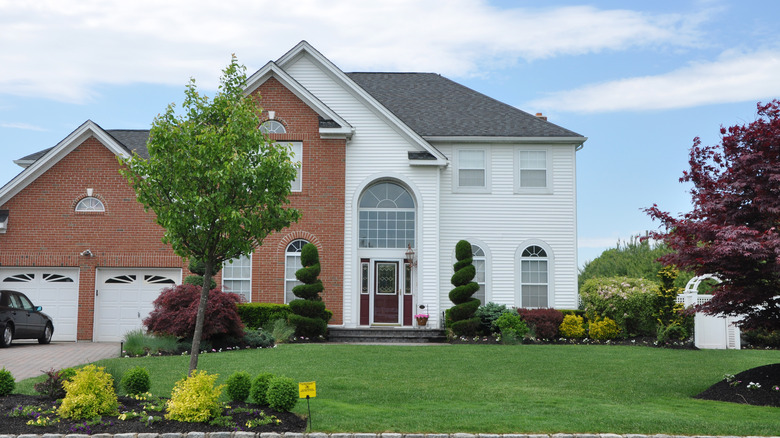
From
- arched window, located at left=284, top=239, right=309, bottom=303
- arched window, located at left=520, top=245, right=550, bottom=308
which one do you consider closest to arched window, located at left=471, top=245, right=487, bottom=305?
arched window, located at left=520, top=245, right=550, bottom=308

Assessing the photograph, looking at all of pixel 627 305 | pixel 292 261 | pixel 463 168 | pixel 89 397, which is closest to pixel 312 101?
pixel 292 261

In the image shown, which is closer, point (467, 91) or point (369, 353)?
point (369, 353)

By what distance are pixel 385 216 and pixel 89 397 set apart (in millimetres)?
14826

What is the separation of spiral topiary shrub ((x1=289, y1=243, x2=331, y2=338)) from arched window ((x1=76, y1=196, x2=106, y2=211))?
6.75m

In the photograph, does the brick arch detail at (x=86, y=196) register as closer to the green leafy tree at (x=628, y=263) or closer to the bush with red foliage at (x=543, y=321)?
the bush with red foliage at (x=543, y=321)

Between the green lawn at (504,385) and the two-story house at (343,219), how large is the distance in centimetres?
449

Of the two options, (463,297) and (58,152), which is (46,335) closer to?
(58,152)

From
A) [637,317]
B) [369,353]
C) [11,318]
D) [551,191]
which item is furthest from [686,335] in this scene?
[11,318]

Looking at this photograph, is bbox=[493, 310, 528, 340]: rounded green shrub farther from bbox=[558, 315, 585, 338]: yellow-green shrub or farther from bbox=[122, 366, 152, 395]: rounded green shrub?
bbox=[122, 366, 152, 395]: rounded green shrub

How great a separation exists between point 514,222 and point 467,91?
255 inches

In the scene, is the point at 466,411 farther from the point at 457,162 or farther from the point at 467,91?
the point at 467,91

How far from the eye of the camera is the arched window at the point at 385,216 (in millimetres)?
22328

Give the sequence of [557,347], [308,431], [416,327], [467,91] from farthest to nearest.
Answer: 1. [467,91]
2. [416,327]
3. [557,347]
4. [308,431]

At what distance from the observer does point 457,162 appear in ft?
76.1
